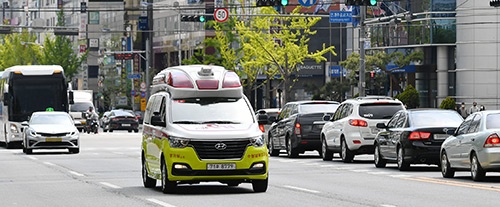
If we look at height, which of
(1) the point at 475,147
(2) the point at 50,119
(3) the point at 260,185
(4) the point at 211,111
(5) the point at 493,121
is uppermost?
(4) the point at 211,111

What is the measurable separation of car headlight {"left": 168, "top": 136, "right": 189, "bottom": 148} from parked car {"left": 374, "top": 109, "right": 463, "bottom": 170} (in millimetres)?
8525

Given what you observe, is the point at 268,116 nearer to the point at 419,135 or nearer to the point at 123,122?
the point at 419,135

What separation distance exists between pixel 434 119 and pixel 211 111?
28.3 ft

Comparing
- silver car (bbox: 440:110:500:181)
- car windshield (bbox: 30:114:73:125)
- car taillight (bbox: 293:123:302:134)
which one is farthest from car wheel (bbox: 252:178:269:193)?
car windshield (bbox: 30:114:73:125)

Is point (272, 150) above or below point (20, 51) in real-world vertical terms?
below

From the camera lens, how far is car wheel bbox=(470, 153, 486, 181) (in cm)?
2481

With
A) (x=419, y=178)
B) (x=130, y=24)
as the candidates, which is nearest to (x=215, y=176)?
(x=419, y=178)

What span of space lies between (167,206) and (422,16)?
66.5m

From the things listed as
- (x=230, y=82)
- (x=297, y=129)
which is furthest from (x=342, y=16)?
(x=230, y=82)

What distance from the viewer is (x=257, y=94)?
125 meters

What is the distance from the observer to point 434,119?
3042 centimetres

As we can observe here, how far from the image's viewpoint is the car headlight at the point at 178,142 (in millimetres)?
22141

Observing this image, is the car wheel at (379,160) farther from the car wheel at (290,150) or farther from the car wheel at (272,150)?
the car wheel at (272,150)

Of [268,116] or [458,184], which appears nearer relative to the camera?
[458,184]
